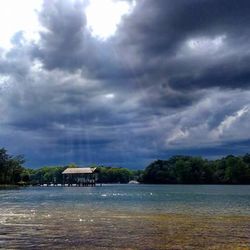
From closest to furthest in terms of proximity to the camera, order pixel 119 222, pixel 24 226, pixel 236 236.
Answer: pixel 236 236, pixel 24 226, pixel 119 222

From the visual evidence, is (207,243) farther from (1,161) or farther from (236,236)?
(1,161)

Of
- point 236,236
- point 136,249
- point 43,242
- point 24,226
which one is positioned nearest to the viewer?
point 136,249

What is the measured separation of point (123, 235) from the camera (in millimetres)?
31109

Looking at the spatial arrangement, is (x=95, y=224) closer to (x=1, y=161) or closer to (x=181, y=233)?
(x=181, y=233)

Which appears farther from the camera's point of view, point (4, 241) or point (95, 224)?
point (95, 224)

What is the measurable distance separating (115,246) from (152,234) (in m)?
6.08

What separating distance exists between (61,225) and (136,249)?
1355 centimetres

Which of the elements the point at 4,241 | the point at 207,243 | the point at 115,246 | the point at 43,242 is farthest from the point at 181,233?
the point at 4,241

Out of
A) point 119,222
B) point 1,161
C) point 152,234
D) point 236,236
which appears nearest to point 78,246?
point 152,234

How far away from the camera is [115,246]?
26234 mm

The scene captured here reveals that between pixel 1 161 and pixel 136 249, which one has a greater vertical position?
pixel 1 161

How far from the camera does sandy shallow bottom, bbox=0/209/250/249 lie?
26.7 metres

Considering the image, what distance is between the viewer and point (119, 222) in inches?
1575

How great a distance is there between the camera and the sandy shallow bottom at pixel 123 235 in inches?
1049
